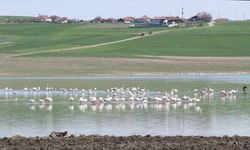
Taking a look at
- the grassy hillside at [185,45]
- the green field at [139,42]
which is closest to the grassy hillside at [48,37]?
the green field at [139,42]

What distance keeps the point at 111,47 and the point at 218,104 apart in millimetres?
54403

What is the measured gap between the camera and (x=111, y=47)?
293ft

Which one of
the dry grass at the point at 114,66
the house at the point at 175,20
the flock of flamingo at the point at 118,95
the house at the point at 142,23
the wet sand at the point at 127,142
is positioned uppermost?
the house at the point at 175,20

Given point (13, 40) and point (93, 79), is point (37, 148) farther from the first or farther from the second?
point (13, 40)

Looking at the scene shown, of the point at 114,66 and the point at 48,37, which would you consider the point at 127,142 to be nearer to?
the point at 114,66

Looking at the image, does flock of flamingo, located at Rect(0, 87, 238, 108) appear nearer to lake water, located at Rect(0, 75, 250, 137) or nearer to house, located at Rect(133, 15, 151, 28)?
lake water, located at Rect(0, 75, 250, 137)

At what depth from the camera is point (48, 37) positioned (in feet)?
375

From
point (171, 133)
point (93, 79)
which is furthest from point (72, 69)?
point (171, 133)

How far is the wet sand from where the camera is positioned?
67.1 ft

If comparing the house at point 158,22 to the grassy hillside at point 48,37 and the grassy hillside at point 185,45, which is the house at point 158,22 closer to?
the grassy hillside at point 48,37

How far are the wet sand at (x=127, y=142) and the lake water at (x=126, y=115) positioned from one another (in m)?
2.30

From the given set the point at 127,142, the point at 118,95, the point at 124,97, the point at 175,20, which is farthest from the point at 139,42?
the point at 175,20

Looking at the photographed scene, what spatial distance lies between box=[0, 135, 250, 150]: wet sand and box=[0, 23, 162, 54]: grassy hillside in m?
66.0

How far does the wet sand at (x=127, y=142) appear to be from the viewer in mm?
20453
